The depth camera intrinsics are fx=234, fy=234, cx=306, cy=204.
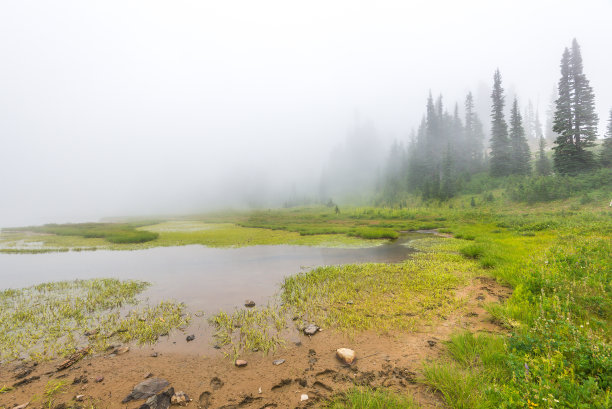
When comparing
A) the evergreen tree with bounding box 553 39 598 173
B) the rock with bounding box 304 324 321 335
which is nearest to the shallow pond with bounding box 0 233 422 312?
the rock with bounding box 304 324 321 335

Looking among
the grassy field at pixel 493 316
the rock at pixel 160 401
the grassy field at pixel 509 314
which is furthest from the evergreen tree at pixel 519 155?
the rock at pixel 160 401

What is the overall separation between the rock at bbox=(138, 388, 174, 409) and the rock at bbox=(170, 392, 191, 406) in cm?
9

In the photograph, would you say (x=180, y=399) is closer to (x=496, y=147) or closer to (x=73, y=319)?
(x=73, y=319)

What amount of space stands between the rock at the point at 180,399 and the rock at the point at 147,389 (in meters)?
0.18

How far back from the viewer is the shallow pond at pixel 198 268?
12.3 m

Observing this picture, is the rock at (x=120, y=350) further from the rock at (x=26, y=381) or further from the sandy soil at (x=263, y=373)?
the rock at (x=26, y=381)

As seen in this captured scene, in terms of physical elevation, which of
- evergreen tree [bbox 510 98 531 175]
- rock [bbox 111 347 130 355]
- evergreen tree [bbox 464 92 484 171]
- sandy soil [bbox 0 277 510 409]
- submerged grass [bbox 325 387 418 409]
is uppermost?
evergreen tree [bbox 464 92 484 171]

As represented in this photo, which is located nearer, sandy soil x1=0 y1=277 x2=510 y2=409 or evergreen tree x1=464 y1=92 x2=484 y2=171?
sandy soil x1=0 y1=277 x2=510 y2=409

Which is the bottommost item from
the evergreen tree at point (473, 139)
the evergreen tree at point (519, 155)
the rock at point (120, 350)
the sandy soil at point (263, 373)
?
the rock at point (120, 350)

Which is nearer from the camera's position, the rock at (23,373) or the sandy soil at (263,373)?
the sandy soil at (263,373)

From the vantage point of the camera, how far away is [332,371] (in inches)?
228

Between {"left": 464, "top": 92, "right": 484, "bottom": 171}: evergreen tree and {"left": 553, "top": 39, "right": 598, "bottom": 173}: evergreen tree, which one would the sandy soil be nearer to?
{"left": 553, "top": 39, "right": 598, "bottom": 173}: evergreen tree

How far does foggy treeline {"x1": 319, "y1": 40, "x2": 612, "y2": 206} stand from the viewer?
4400 cm

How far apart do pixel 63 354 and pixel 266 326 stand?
6.05 metres
